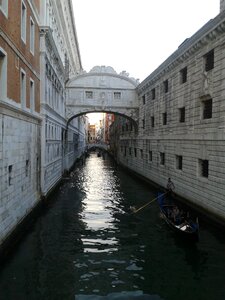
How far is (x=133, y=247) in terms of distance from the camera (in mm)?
11117

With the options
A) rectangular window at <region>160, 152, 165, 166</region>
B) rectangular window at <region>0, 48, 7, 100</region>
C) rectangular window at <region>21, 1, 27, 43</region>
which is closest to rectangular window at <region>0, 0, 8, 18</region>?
rectangular window at <region>0, 48, 7, 100</region>

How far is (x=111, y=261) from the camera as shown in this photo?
385 inches

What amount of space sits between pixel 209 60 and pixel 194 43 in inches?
57.1

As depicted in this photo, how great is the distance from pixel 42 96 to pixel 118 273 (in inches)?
443

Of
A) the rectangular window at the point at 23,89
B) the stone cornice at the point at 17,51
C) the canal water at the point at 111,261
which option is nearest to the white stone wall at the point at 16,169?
the rectangular window at the point at 23,89

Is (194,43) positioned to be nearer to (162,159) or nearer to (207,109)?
(207,109)

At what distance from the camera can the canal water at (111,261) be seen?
786 centimetres

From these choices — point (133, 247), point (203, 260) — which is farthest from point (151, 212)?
point (203, 260)

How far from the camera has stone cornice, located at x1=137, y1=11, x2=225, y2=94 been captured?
13.7 m

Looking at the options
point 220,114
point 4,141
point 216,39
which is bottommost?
point 4,141

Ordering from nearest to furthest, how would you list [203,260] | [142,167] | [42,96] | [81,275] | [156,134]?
[81,275] → [203,260] → [42,96] → [156,134] → [142,167]

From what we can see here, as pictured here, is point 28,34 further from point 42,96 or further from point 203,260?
point 203,260

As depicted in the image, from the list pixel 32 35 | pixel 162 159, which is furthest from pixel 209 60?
pixel 162 159

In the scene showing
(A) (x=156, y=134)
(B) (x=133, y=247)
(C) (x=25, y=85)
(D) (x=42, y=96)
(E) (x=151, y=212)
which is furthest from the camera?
(A) (x=156, y=134)
